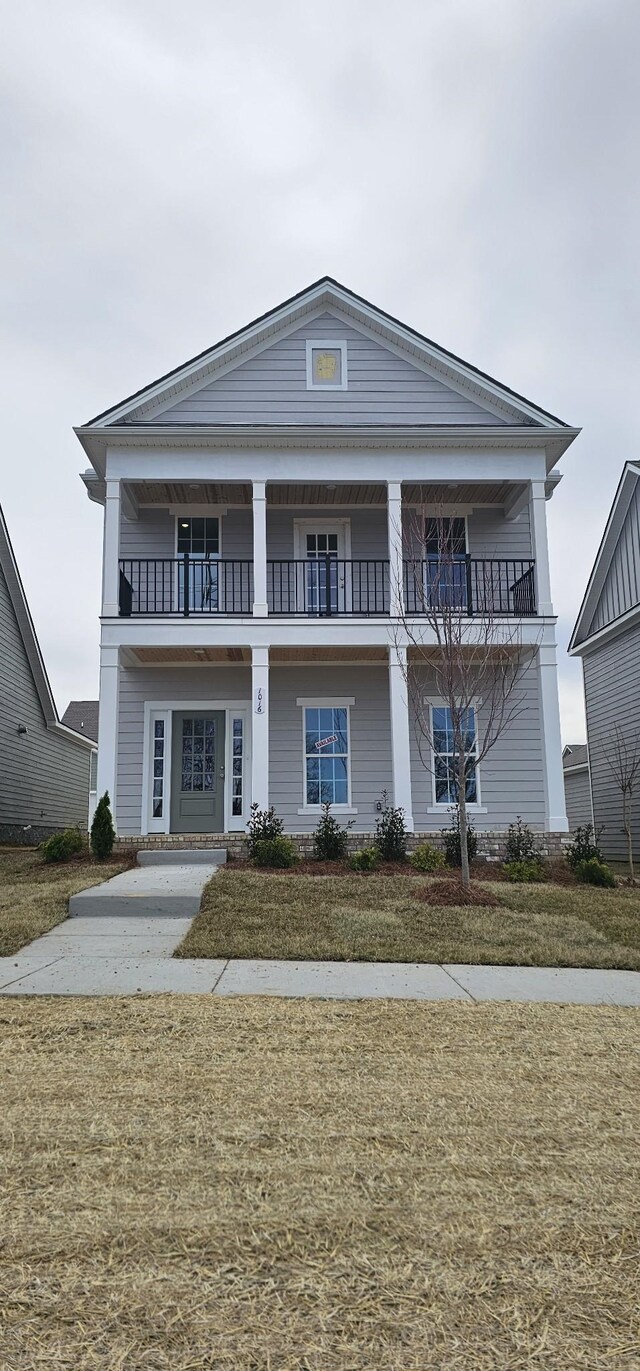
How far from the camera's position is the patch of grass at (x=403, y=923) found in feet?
23.0

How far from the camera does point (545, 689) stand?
44.9ft

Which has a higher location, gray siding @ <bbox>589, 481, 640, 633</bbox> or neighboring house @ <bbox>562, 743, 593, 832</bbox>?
gray siding @ <bbox>589, 481, 640, 633</bbox>

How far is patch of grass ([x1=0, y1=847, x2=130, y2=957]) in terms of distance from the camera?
7.62 metres

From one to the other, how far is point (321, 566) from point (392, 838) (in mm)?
5291

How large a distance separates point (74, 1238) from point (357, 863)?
353 inches

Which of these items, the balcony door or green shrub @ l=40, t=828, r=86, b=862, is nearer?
green shrub @ l=40, t=828, r=86, b=862

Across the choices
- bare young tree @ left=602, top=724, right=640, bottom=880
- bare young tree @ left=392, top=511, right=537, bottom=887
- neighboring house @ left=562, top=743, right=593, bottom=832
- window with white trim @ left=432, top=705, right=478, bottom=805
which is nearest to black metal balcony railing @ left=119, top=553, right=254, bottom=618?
bare young tree @ left=392, top=511, right=537, bottom=887

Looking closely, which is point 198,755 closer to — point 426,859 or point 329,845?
point 329,845

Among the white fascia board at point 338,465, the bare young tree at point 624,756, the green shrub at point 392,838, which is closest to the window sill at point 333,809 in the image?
the green shrub at point 392,838

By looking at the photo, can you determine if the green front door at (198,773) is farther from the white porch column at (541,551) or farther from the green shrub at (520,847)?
the white porch column at (541,551)

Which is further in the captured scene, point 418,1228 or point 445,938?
point 445,938

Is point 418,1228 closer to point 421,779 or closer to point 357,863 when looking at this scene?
point 357,863

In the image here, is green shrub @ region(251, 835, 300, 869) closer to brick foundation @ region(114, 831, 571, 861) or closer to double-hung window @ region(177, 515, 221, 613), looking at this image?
brick foundation @ region(114, 831, 571, 861)

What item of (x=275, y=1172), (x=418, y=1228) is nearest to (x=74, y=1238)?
(x=275, y=1172)
